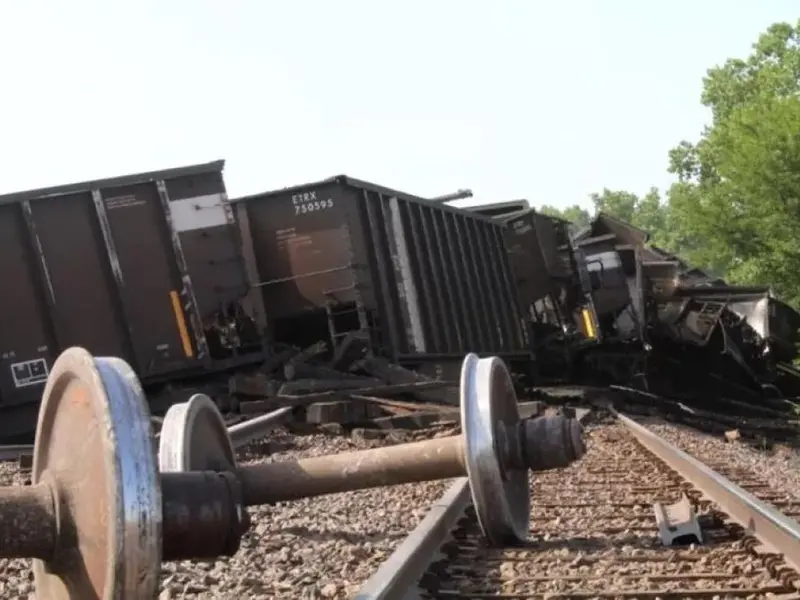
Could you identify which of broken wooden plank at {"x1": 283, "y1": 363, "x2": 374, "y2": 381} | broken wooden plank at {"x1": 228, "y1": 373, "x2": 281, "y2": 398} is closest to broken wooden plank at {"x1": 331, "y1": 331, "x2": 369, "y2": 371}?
broken wooden plank at {"x1": 283, "y1": 363, "x2": 374, "y2": 381}

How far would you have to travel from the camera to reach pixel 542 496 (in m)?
6.83

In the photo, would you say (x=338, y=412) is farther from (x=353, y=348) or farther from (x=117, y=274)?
(x=117, y=274)

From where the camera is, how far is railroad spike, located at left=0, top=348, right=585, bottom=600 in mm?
2375

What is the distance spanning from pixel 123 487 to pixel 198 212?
9.96 meters

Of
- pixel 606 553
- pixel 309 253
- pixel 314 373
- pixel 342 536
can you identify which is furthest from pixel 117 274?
pixel 606 553

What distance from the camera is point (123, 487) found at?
2.38 meters

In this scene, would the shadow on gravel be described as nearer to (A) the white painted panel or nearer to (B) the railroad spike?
(B) the railroad spike

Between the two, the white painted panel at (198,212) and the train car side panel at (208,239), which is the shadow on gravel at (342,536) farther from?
the white painted panel at (198,212)

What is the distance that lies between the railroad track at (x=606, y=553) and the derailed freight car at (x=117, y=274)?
5.98 metres

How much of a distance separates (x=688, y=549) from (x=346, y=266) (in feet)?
28.7

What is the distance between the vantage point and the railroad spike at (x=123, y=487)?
2375 millimetres

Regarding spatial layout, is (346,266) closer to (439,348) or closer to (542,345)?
(439,348)

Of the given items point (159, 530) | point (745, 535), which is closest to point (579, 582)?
point (745, 535)

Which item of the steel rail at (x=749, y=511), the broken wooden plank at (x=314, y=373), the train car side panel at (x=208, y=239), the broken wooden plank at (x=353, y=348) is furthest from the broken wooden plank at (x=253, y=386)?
the steel rail at (x=749, y=511)
